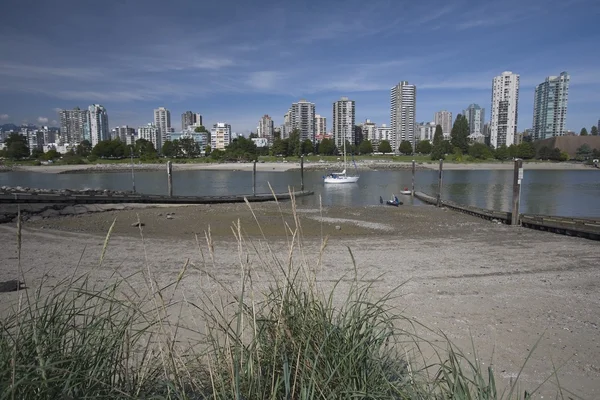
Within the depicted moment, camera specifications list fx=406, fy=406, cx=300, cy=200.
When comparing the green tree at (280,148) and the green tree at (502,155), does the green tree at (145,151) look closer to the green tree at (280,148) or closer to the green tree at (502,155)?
the green tree at (280,148)

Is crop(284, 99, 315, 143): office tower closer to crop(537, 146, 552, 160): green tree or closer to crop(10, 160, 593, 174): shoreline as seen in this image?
crop(537, 146, 552, 160): green tree

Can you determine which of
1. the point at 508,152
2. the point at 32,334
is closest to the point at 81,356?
the point at 32,334

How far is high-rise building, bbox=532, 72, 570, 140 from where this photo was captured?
166m

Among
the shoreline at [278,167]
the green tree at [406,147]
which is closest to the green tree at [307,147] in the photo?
the green tree at [406,147]

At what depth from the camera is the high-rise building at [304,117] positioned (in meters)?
182

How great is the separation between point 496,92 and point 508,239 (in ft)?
559

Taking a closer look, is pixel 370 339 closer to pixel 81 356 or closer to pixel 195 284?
pixel 81 356

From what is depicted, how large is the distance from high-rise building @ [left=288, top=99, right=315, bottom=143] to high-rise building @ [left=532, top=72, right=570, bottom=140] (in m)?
97.8

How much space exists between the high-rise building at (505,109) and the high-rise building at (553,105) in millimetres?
21717

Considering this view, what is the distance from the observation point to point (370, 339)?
2477 mm

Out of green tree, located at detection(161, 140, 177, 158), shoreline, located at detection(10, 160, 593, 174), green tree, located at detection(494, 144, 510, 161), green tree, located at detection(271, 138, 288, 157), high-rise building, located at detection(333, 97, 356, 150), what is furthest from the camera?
high-rise building, located at detection(333, 97, 356, 150)

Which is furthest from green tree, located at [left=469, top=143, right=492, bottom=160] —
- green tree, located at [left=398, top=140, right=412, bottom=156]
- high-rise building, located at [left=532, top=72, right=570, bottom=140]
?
high-rise building, located at [left=532, top=72, right=570, bottom=140]

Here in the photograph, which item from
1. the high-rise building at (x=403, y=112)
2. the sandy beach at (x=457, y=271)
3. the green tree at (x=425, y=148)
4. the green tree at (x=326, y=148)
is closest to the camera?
the sandy beach at (x=457, y=271)

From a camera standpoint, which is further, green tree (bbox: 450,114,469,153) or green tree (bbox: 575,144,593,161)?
green tree (bbox: 450,114,469,153)
